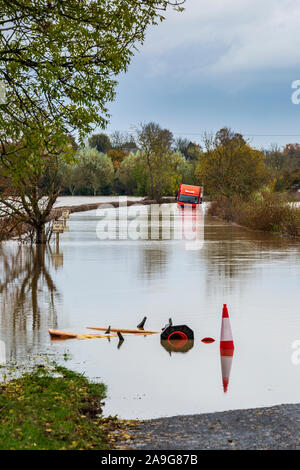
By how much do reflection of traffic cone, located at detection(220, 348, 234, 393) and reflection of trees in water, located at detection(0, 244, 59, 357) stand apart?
2.99m

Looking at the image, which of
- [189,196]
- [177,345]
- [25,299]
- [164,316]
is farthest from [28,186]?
[189,196]

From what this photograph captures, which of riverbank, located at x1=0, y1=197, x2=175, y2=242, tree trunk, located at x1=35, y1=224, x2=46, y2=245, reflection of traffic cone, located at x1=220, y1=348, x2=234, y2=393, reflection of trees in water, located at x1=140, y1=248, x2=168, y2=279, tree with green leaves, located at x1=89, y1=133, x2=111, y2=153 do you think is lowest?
reflection of traffic cone, located at x1=220, y1=348, x2=234, y2=393

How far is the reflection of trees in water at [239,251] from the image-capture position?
19.5 metres

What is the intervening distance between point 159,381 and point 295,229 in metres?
26.0

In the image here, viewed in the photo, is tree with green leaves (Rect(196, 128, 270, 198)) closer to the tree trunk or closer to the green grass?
the tree trunk

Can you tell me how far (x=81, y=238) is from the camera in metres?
32.5

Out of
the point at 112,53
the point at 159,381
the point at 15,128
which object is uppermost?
the point at 112,53

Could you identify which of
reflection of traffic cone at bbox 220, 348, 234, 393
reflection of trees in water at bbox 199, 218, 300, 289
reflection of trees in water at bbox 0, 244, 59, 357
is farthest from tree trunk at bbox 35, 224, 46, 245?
reflection of traffic cone at bbox 220, 348, 234, 393

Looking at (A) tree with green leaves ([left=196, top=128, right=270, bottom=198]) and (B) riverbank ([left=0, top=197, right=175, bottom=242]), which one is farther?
(A) tree with green leaves ([left=196, top=128, right=270, bottom=198])

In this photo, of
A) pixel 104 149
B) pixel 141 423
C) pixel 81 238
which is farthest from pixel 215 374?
pixel 104 149

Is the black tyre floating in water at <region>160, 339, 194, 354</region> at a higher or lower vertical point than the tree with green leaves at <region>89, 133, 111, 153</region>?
lower

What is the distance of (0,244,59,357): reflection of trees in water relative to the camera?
1120 centimetres

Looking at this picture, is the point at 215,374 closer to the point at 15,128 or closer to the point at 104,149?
the point at 15,128

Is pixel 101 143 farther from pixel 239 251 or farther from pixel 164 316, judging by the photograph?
pixel 164 316
